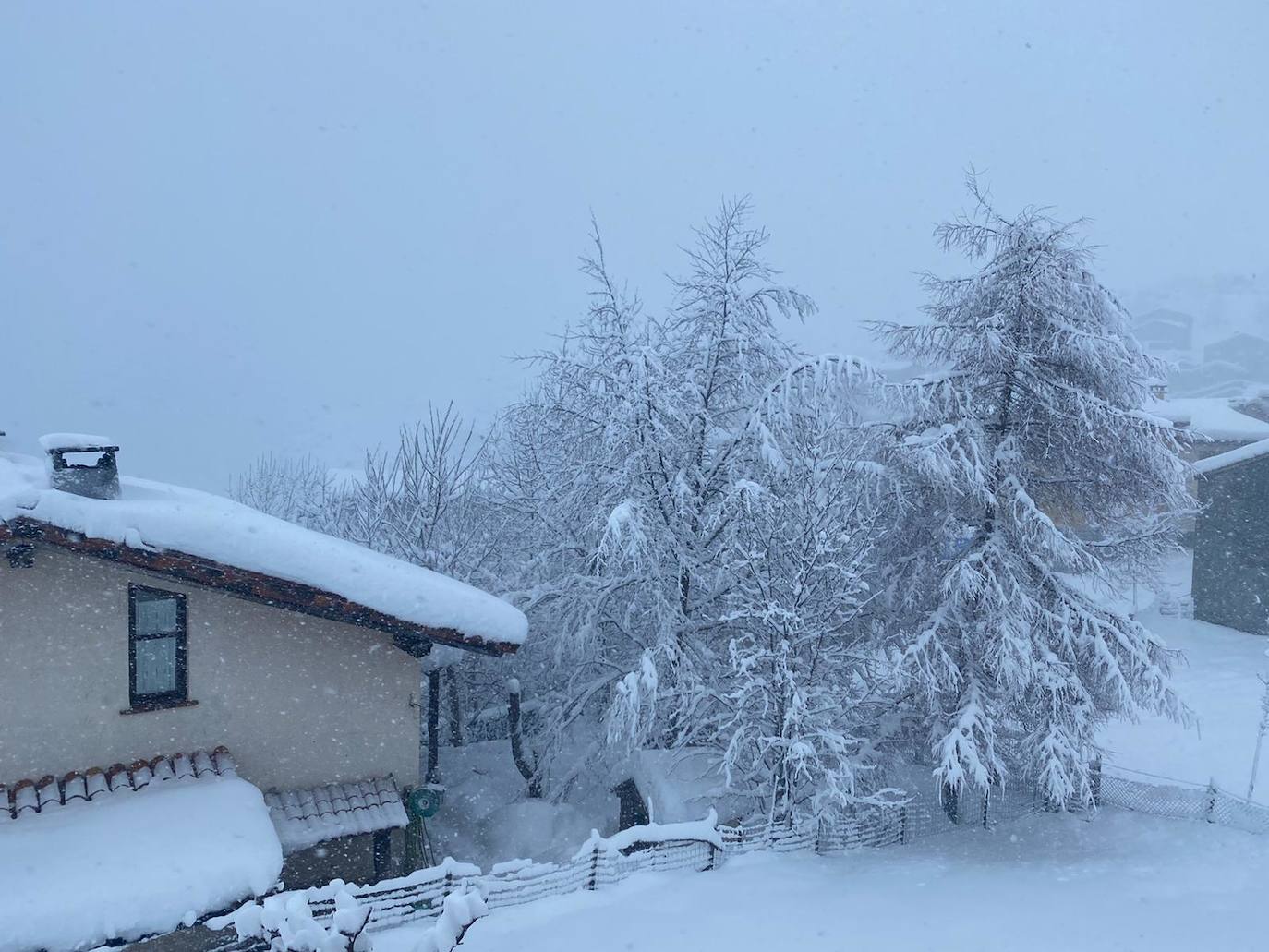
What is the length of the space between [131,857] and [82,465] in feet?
13.8

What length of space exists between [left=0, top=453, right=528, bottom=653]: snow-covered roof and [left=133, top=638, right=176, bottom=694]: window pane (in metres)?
0.91

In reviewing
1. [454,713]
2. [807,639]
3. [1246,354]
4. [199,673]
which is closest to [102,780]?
[199,673]

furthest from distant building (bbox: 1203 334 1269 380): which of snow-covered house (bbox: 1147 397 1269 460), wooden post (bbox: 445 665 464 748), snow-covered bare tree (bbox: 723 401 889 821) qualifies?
wooden post (bbox: 445 665 464 748)

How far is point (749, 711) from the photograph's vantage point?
10781 millimetres

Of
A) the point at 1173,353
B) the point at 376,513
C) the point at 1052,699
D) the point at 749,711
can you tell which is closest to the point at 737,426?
the point at 749,711

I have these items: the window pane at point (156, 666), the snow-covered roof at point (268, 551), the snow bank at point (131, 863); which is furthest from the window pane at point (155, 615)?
the snow bank at point (131, 863)

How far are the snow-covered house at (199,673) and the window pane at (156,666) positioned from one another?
0.02 metres

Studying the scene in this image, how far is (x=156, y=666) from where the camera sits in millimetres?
8625

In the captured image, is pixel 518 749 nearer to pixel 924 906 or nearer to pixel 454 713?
pixel 454 713

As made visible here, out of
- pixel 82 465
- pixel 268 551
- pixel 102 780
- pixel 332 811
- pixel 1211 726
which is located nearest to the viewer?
pixel 102 780

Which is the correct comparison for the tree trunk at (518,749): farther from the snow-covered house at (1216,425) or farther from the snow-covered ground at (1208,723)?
the snow-covered house at (1216,425)

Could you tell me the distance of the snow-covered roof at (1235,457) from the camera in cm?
2401

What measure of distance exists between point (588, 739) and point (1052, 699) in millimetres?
8480

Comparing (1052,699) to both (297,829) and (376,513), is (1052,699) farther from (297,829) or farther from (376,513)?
(376,513)
